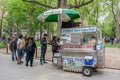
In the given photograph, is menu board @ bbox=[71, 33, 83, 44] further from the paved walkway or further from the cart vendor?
the paved walkway

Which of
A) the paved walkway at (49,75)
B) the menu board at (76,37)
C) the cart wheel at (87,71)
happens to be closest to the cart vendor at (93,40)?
the menu board at (76,37)

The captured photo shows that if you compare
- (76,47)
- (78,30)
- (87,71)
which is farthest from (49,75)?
(78,30)

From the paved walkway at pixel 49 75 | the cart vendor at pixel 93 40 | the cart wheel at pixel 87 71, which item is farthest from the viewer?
the cart vendor at pixel 93 40

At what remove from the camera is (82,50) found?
1045cm

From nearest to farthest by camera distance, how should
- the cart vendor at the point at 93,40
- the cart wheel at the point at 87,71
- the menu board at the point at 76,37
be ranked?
the cart wheel at the point at 87,71 < the cart vendor at the point at 93,40 < the menu board at the point at 76,37

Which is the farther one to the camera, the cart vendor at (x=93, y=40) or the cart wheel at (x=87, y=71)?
the cart vendor at (x=93, y=40)

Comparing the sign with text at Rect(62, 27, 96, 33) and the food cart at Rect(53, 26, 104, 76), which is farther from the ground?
the sign with text at Rect(62, 27, 96, 33)

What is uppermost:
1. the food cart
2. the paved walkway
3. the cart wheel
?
the food cart

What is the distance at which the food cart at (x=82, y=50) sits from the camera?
33.2ft

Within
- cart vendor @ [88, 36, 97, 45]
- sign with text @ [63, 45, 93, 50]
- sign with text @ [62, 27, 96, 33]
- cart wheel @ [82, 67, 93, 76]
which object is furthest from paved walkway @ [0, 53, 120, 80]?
Answer: sign with text @ [62, 27, 96, 33]

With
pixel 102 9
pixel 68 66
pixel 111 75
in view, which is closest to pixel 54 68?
pixel 68 66

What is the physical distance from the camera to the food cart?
10133 millimetres

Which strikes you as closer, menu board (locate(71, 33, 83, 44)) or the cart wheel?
the cart wheel

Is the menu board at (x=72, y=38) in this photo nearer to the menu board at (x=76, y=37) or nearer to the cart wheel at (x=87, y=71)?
the menu board at (x=76, y=37)
